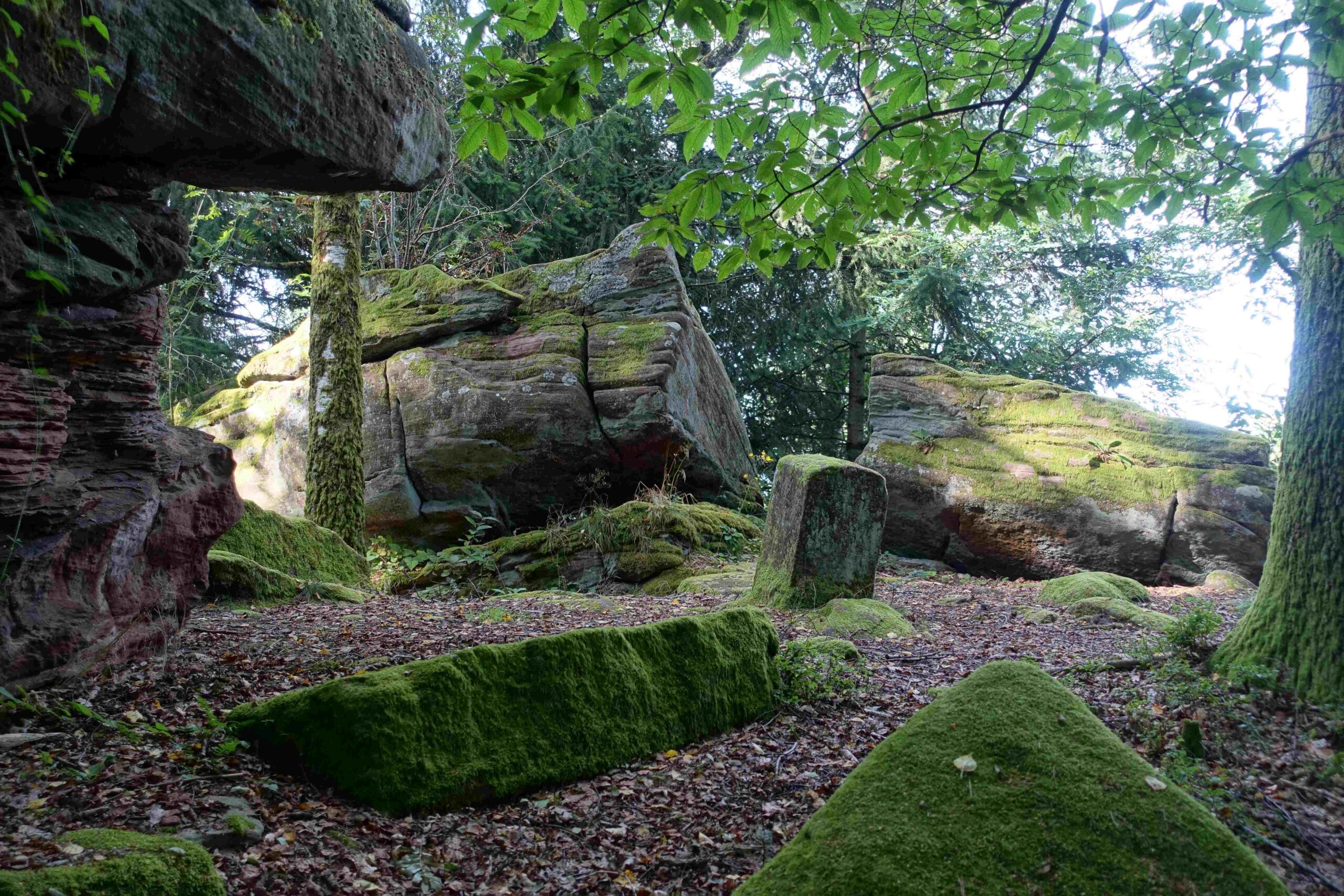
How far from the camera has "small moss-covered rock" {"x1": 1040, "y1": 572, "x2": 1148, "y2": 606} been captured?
7.93m

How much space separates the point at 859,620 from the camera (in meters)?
6.16

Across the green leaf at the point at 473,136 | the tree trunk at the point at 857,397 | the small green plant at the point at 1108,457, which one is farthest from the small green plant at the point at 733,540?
the green leaf at the point at 473,136

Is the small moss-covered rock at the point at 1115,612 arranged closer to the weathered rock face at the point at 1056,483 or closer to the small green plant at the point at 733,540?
the weathered rock face at the point at 1056,483

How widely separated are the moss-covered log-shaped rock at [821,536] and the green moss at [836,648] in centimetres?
156

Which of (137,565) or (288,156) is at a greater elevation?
(288,156)

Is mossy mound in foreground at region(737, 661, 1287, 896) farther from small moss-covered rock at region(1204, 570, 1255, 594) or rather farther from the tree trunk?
the tree trunk

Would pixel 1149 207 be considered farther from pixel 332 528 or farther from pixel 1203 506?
pixel 1203 506

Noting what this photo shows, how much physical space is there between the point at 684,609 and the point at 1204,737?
4.01m

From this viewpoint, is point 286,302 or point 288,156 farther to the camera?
point 286,302

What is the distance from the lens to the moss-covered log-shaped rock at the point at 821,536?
691cm

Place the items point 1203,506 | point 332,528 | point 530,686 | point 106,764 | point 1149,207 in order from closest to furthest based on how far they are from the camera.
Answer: point 106,764, point 530,686, point 1149,207, point 332,528, point 1203,506

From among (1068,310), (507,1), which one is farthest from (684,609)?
(1068,310)

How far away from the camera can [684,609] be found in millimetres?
6953

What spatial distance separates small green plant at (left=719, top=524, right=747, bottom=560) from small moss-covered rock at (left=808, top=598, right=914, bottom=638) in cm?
352
